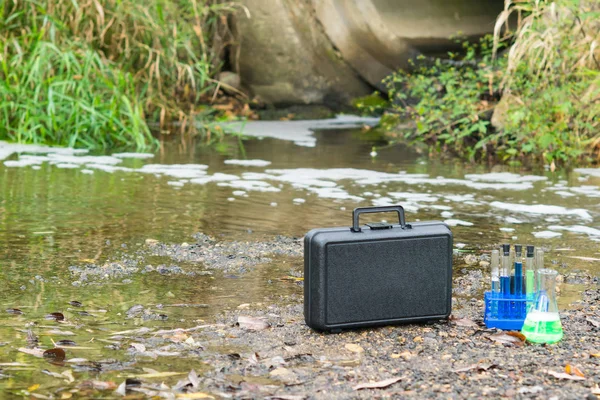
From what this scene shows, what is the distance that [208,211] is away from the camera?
552 centimetres

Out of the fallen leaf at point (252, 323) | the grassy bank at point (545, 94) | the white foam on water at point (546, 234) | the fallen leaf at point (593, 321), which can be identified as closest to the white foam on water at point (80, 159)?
the grassy bank at point (545, 94)

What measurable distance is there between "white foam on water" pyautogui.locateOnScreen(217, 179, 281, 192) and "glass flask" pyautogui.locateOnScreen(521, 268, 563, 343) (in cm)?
333

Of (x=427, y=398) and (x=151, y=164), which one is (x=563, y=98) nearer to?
(x=151, y=164)

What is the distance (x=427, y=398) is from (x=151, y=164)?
5.15m

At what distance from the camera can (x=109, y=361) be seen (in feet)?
9.23

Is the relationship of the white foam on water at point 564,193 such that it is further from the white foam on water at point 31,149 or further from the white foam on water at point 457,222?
the white foam on water at point 31,149

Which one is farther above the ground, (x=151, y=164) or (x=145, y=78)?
(x=145, y=78)

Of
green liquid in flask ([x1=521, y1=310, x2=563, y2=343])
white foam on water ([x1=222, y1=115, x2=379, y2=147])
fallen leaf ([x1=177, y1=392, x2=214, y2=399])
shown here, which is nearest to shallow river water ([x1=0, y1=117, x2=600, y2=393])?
fallen leaf ([x1=177, y1=392, x2=214, y2=399])

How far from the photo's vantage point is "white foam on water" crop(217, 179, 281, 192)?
6.34 meters

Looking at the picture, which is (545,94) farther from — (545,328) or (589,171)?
(545,328)

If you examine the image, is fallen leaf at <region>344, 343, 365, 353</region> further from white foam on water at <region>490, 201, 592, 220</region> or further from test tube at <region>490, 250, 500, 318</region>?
white foam on water at <region>490, 201, 592, 220</region>

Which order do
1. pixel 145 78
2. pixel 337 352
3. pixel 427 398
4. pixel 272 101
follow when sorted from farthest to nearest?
1. pixel 272 101
2. pixel 145 78
3. pixel 337 352
4. pixel 427 398

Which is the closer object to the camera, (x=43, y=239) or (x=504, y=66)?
(x=43, y=239)

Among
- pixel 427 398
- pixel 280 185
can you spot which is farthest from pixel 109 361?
pixel 280 185
